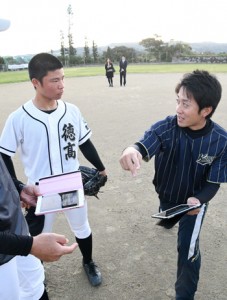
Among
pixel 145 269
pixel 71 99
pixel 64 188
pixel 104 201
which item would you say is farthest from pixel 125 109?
pixel 64 188

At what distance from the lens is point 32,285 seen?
2.42 m

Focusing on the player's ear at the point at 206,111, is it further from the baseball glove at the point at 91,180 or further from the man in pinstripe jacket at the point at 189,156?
the baseball glove at the point at 91,180

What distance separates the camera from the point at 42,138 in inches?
112

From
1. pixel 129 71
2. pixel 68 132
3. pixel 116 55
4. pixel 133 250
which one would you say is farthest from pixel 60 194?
pixel 116 55

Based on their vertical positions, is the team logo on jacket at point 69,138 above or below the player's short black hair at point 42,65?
below

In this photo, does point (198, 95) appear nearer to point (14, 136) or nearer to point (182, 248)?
point (182, 248)

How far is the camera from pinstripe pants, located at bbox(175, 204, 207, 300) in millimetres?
2756

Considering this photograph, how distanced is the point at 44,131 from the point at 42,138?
0.21ft

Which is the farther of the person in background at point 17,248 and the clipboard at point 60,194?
the clipboard at point 60,194

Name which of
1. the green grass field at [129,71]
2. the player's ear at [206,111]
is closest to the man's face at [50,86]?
the player's ear at [206,111]

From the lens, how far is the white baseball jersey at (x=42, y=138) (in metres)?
2.82

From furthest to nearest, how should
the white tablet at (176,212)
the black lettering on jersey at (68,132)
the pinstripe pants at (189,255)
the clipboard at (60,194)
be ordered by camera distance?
the black lettering on jersey at (68,132), the pinstripe pants at (189,255), the white tablet at (176,212), the clipboard at (60,194)

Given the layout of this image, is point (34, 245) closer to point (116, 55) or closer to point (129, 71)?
point (129, 71)

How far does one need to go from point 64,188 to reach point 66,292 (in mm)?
1309
